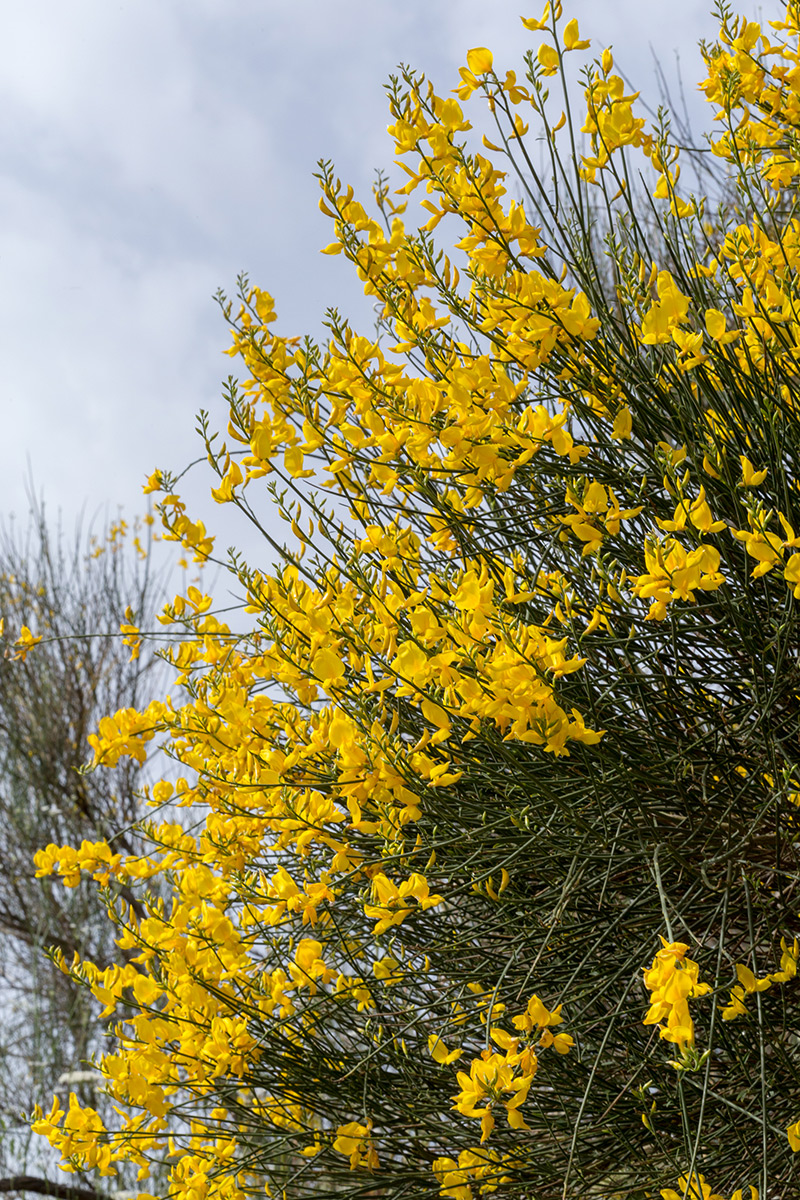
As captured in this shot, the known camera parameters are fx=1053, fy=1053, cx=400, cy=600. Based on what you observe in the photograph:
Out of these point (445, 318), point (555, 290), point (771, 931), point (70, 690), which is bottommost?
point (771, 931)

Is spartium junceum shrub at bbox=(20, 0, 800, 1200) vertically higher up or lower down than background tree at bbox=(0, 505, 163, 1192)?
lower down

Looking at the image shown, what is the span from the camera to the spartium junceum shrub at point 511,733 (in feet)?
4.10

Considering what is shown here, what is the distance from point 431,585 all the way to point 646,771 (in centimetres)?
39

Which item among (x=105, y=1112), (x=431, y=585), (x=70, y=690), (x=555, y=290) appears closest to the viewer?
(x=555, y=290)

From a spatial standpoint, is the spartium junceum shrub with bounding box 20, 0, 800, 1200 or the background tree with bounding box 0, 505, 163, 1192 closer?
the spartium junceum shrub with bounding box 20, 0, 800, 1200

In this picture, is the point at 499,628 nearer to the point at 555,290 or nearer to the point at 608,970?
the point at 555,290

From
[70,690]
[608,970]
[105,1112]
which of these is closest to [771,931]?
[608,970]

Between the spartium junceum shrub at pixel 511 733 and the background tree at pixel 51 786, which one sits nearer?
the spartium junceum shrub at pixel 511 733

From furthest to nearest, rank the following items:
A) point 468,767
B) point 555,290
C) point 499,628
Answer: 1. point 468,767
2. point 555,290
3. point 499,628

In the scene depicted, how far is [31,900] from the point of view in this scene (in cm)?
643

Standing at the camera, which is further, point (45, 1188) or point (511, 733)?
point (45, 1188)

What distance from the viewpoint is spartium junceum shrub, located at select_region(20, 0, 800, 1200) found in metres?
1.25

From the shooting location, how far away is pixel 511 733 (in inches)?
46.3

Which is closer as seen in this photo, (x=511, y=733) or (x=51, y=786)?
(x=511, y=733)
